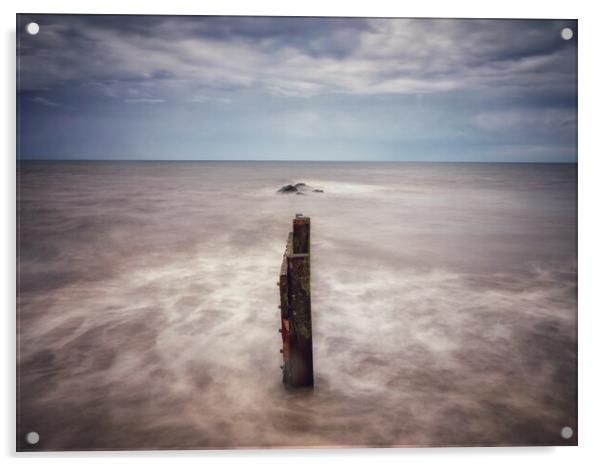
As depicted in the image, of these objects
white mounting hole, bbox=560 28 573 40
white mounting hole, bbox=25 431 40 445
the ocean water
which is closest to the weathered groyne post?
the ocean water

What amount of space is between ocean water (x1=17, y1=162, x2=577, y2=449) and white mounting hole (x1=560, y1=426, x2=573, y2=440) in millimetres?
42

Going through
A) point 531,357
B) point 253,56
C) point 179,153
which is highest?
point 253,56

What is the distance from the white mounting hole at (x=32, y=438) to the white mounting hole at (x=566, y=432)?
3979 mm

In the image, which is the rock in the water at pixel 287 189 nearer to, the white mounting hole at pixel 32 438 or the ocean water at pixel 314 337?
the ocean water at pixel 314 337

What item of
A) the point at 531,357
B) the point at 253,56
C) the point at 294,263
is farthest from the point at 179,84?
the point at 531,357

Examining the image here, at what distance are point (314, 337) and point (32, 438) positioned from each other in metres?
2.41

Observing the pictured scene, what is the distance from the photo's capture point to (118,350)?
3742 millimetres

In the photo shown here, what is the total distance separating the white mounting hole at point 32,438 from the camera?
3064mm

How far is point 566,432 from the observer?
318cm

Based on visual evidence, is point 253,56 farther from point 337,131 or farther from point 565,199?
point 565,199
